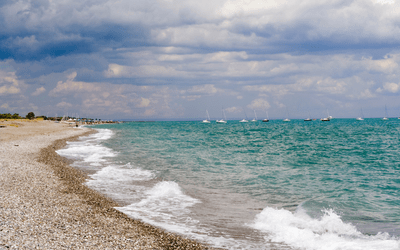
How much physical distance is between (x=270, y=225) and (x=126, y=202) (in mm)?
6809

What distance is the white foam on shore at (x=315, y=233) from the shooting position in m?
8.80

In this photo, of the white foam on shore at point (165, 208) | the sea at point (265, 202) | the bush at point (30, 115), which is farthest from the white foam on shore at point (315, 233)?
the bush at point (30, 115)

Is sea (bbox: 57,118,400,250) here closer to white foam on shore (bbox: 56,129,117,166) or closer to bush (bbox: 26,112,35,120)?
white foam on shore (bbox: 56,129,117,166)

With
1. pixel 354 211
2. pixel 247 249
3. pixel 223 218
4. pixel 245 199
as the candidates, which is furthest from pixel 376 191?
pixel 247 249

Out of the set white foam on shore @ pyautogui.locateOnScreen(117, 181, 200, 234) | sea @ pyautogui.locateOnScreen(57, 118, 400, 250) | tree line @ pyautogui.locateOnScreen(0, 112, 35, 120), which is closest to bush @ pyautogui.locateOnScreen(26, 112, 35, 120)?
tree line @ pyautogui.locateOnScreen(0, 112, 35, 120)

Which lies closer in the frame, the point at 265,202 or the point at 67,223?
the point at 67,223

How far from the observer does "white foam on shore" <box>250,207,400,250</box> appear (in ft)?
28.9

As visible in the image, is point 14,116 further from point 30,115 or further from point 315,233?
point 315,233

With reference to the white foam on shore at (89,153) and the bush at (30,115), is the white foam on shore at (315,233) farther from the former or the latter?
the bush at (30,115)

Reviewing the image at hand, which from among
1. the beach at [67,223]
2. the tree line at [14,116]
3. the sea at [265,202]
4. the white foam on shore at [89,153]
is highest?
the tree line at [14,116]

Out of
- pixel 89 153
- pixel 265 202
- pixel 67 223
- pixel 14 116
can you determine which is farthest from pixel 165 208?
pixel 14 116

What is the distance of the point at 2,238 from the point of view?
7234mm

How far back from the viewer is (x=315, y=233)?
32.3 feet

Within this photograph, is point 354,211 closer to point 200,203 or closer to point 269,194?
point 269,194
